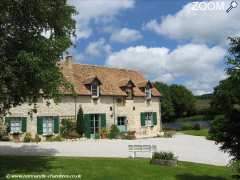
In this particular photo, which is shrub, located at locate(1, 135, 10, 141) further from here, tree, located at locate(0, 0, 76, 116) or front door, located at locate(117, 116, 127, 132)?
tree, located at locate(0, 0, 76, 116)

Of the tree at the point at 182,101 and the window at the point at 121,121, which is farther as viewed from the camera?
the tree at the point at 182,101

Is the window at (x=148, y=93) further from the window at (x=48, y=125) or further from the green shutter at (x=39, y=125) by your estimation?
the green shutter at (x=39, y=125)

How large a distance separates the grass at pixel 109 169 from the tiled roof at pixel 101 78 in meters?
15.5

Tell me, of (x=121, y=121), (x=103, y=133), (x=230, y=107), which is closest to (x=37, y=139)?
(x=103, y=133)

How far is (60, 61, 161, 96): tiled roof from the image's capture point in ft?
108

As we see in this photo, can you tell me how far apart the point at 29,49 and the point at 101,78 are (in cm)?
2160

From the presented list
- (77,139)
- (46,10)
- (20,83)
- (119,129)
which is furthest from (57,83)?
(119,129)

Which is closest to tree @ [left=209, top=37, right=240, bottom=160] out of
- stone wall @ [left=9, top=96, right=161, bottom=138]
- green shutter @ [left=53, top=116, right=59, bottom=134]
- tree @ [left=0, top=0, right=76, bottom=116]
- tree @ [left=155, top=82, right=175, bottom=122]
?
tree @ [left=0, top=0, right=76, bottom=116]

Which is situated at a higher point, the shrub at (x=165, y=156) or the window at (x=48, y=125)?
the window at (x=48, y=125)

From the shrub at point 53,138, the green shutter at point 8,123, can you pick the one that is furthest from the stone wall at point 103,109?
the shrub at point 53,138

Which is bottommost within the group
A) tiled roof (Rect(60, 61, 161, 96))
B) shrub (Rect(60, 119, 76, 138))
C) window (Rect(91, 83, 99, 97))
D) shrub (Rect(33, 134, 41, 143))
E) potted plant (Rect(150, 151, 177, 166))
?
potted plant (Rect(150, 151, 177, 166))

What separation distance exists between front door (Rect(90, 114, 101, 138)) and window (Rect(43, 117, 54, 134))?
402cm

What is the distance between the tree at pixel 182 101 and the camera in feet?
231

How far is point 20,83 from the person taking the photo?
13953mm
